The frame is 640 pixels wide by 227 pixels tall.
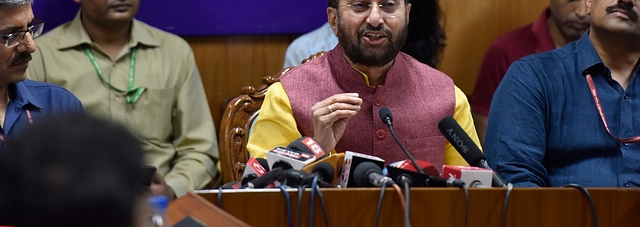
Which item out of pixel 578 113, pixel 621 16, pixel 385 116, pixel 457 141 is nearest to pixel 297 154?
pixel 385 116

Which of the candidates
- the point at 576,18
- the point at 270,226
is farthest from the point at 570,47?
the point at 270,226

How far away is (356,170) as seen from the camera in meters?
1.85

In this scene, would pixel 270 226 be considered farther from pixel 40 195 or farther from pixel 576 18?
pixel 576 18

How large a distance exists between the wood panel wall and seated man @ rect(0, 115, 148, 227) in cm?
310

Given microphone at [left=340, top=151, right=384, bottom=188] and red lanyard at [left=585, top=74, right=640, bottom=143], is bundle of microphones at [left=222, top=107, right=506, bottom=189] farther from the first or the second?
red lanyard at [left=585, top=74, right=640, bottom=143]

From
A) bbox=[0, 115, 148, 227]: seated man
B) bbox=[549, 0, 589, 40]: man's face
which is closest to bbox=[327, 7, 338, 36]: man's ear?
bbox=[549, 0, 589, 40]: man's face

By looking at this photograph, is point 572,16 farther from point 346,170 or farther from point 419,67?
point 346,170

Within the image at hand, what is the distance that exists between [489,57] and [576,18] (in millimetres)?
418

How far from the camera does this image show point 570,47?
111 inches

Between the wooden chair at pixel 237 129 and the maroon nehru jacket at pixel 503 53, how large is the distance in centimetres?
138

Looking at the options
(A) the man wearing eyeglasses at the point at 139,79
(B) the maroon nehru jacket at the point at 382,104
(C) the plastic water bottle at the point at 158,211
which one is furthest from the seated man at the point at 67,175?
(A) the man wearing eyeglasses at the point at 139,79

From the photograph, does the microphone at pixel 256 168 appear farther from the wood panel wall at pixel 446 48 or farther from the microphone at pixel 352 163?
the wood panel wall at pixel 446 48

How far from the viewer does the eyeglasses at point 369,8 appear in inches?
100

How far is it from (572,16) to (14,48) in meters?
2.43
